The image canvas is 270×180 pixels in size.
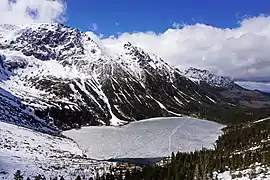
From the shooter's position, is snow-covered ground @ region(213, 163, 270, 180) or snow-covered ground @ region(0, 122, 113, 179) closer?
snow-covered ground @ region(213, 163, 270, 180)

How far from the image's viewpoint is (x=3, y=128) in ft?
476

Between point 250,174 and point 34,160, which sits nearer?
point 250,174

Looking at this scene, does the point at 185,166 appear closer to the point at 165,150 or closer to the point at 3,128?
the point at 165,150

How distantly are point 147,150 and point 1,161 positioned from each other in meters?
80.0

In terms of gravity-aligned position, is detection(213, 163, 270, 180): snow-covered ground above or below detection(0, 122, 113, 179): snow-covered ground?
below

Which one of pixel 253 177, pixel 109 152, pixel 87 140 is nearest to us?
pixel 253 177

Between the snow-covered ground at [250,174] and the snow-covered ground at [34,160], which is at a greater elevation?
the snow-covered ground at [34,160]

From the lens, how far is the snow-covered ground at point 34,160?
91375mm

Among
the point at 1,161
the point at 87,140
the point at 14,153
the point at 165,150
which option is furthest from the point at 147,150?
the point at 1,161

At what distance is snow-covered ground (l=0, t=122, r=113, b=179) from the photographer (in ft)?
300

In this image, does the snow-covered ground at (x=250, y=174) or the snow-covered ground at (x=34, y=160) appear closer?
the snow-covered ground at (x=250, y=174)

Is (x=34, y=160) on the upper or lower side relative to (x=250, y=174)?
upper

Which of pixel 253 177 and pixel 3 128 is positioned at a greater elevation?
pixel 3 128

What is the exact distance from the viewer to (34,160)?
104875 mm
